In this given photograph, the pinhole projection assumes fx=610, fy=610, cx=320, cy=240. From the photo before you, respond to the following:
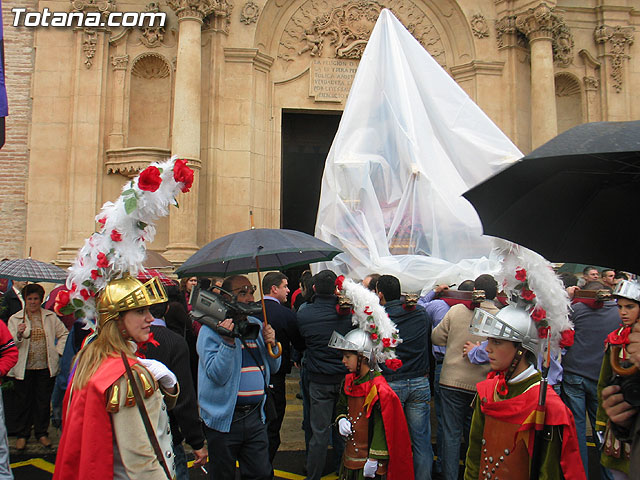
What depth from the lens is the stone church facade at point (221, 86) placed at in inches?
485

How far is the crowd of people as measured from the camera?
2912mm

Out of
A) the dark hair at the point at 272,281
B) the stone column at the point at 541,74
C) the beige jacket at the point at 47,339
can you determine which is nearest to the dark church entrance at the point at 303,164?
the stone column at the point at 541,74

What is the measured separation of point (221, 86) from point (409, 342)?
874 centimetres

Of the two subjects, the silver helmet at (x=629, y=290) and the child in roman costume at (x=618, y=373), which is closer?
the child in roman costume at (x=618, y=373)

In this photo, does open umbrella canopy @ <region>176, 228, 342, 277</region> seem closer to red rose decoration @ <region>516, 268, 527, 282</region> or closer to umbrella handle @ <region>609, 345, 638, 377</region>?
red rose decoration @ <region>516, 268, 527, 282</region>

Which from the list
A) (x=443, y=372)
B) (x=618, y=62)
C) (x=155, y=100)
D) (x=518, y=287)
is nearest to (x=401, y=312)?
(x=443, y=372)

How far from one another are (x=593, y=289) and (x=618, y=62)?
988cm

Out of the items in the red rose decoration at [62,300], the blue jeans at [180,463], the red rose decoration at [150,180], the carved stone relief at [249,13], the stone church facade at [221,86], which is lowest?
the blue jeans at [180,463]

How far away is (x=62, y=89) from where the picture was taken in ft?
41.3

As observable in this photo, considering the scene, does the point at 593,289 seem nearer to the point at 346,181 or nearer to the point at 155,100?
the point at 346,181

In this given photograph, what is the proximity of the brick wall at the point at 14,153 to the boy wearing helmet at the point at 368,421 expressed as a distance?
33.9 feet

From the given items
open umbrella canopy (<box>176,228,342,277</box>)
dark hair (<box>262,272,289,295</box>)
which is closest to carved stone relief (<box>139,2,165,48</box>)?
dark hair (<box>262,272,289,295</box>)

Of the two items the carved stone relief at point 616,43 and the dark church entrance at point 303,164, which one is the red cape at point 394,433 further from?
the carved stone relief at point 616,43

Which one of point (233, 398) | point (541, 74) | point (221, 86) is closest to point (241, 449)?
point (233, 398)
